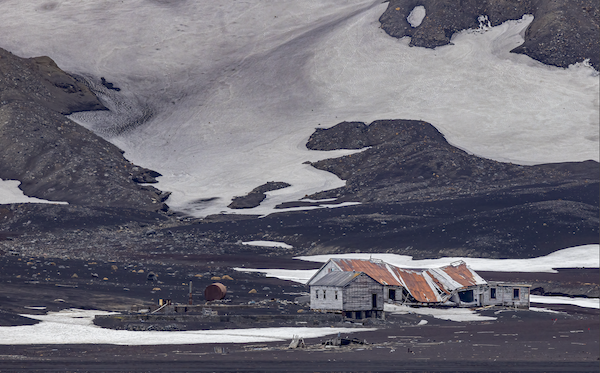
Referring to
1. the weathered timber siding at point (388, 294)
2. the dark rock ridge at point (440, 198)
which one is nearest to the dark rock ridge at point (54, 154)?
the dark rock ridge at point (440, 198)

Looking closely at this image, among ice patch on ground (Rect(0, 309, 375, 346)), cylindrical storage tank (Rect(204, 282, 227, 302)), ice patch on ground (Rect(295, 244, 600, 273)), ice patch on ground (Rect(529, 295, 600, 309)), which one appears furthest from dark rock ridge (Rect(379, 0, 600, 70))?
ice patch on ground (Rect(0, 309, 375, 346))

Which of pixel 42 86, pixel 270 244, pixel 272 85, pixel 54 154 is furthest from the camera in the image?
pixel 272 85

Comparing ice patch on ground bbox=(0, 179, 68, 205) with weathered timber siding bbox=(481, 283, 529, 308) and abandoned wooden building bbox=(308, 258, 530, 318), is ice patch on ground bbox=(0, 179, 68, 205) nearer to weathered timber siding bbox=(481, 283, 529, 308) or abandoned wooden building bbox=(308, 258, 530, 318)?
abandoned wooden building bbox=(308, 258, 530, 318)

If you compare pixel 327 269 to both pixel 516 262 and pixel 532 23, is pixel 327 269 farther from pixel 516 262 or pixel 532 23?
pixel 532 23

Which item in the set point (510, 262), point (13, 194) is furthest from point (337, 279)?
point (13, 194)

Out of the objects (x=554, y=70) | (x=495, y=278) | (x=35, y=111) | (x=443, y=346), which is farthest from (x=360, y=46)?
(x=443, y=346)
